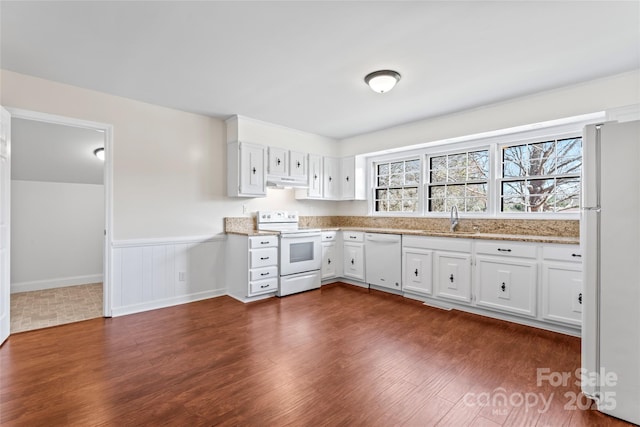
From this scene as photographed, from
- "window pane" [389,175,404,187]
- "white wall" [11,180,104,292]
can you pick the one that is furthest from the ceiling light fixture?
"window pane" [389,175,404,187]

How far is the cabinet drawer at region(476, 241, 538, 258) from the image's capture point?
322 cm

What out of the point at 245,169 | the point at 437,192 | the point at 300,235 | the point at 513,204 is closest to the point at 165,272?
the point at 245,169

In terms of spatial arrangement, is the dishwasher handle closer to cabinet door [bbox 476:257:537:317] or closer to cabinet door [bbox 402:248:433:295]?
cabinet door [bbox 402:248:433:295]

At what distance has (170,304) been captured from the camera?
157 inches

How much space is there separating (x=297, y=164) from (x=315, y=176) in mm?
456

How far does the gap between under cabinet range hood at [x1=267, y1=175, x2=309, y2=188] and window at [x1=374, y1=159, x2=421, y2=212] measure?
4.50ft

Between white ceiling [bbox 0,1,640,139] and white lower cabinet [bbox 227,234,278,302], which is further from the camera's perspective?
white lower cabinet [bbox 227,234,278,302]

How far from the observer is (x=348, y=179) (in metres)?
5.62

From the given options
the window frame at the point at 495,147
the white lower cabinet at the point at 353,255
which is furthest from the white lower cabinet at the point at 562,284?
the white lower cabinet at the point at 353,255

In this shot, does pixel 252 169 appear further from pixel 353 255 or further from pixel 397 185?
pixel 397 185

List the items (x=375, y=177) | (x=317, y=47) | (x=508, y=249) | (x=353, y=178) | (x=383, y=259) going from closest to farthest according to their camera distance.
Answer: (x=317, y=47) → (x=508, y=249) → (x=383, y=259) → (x=353, y=178) → (x=375, y=177)

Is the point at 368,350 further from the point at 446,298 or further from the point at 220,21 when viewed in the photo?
the point at 220,21

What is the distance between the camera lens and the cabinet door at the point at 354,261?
491cm

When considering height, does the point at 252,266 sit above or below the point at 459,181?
below
